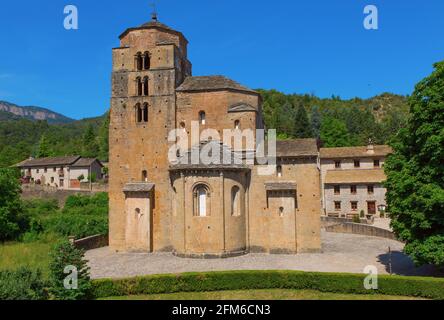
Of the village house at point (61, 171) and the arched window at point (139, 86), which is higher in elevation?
the arched window at point (139, 86)

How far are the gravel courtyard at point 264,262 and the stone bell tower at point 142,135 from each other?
7.53 ft

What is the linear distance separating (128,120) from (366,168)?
34223 mm

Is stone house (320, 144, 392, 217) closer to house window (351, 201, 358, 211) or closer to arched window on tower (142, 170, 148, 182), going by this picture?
house window (351, 201, 358, 211)

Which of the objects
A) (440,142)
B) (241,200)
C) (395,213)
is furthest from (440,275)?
(241,200)

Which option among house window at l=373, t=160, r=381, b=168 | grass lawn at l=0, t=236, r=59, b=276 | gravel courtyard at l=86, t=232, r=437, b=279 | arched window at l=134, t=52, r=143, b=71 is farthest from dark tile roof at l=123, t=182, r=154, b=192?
house window at l=373, t=160, r=381, b=168

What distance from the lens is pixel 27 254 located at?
102 ft

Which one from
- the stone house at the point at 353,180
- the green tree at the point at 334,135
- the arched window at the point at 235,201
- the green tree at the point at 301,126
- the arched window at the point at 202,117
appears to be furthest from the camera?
the green tree at the point at 301,126

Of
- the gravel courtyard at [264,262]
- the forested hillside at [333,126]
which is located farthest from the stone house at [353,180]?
the gravel courtyard at [264,262]

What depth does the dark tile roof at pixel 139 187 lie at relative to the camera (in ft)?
100

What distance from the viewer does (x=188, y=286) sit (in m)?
20.4

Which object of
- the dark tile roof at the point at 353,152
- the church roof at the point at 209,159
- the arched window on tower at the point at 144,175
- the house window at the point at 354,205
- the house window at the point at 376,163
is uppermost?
the dark tile roof at the point at 353,152

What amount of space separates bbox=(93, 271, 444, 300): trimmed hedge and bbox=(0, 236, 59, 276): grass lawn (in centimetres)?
612

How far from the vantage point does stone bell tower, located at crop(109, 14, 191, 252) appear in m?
30.8

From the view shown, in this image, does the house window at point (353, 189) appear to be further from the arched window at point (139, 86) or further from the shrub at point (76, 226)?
the arched window at point (139, 86)
